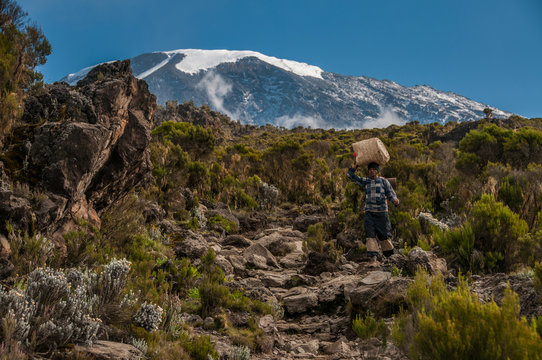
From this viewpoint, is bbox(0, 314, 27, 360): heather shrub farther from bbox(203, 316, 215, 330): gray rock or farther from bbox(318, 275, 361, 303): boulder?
bbox(318, 275, 361, 303): boulder

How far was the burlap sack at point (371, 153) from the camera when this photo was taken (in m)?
7.05

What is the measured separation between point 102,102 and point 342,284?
509cm

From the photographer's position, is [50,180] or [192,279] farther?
[192,279]

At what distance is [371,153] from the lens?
710 centimetres

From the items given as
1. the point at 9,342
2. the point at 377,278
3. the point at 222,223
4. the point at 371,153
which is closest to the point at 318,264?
the point at 377,278

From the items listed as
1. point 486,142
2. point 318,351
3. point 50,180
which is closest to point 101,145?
point 50,180

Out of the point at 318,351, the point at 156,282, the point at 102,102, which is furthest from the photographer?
the point at 102,102

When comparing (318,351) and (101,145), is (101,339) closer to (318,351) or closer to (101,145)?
(318,351)

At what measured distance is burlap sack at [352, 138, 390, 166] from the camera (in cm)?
705

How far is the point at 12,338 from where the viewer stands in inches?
94.0

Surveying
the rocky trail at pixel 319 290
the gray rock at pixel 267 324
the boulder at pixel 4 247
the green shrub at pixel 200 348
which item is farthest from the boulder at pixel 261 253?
the boulder at pixel 4 247

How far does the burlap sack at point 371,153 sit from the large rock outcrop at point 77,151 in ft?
13.8

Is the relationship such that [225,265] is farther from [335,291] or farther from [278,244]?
[278,244]

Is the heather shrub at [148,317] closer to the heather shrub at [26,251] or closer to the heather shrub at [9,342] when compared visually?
the heather shrub at [9,342]
